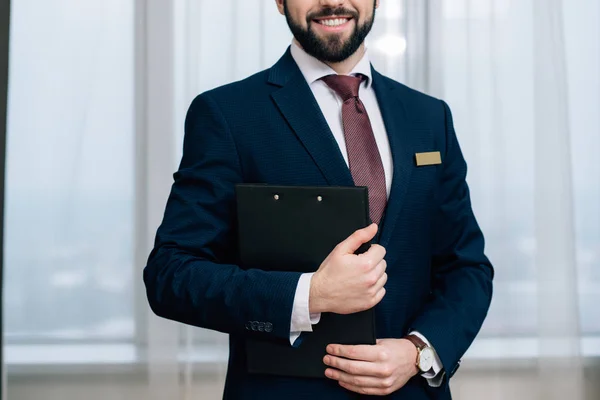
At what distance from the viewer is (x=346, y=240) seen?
122 centimetres

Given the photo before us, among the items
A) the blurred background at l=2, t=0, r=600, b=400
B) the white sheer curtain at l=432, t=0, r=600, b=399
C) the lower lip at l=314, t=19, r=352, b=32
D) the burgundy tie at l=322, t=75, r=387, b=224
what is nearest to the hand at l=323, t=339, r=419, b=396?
the burgundy tie at l=322, t=75, r=387, b=224

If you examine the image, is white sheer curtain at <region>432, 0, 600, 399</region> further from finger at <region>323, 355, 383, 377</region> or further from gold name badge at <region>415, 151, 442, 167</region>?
finger at <region>323, 355, 383, 377</region>

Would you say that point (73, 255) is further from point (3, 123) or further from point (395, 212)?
point (395, 212)

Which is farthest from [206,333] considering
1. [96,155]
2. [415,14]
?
[415,14]

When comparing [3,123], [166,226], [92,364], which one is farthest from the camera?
[92,364]

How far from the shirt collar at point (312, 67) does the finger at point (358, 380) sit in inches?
21.9

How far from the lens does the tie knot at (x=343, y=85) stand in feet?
4.85

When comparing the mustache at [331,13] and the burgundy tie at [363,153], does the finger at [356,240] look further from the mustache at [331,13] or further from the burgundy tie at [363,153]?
the mustache at [331,13]

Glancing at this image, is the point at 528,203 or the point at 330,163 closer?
the point at 330,163

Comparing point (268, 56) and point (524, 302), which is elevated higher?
point (268, 56)

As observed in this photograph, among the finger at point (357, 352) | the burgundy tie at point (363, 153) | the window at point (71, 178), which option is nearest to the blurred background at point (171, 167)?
the window at point (71, 178)

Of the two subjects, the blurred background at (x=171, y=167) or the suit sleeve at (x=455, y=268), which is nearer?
the suit sleeve at (x=455, y=268)

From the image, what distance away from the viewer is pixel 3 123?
8.14 ft

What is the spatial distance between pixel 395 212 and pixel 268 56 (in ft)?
5.19
